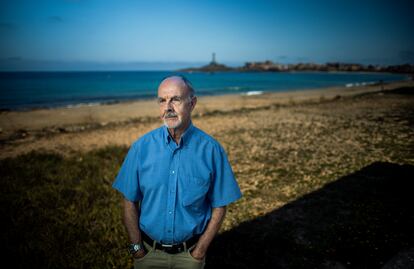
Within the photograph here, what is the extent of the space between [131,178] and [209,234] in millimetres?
828

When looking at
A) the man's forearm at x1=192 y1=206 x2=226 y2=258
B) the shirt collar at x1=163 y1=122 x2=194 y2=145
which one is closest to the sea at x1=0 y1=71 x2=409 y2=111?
the shirt collar at x1=163 y1=122 x2=194 y2=145

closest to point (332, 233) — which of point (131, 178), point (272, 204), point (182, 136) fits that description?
point (272, 204)

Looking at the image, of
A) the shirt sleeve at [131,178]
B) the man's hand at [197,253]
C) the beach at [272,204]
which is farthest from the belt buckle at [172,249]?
the beach at [272,204]

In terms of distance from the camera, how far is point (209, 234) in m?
2.16

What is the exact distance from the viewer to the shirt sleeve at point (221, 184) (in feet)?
7.23

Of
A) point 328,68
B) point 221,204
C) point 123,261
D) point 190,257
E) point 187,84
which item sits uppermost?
point 328,68

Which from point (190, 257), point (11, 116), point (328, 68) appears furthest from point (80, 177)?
point (328, 68)

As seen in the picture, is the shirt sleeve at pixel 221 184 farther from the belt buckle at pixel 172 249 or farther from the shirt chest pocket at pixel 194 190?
the belt buckle at pixel 172 249

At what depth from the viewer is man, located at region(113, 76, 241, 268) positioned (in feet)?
7.02

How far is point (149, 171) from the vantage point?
85.9 inches

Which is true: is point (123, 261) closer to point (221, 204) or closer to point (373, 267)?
point (221, 204)

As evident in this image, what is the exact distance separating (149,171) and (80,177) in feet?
→ 16.0

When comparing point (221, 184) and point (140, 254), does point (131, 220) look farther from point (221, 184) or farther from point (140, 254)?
point (221, 184)

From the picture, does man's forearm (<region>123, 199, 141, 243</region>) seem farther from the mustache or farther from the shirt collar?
the mustache
